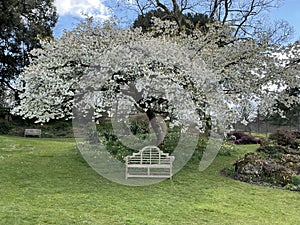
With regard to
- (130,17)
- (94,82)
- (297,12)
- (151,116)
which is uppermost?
(130,17)

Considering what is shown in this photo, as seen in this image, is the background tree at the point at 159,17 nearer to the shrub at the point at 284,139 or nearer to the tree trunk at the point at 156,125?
the shrub at the point at 284,139

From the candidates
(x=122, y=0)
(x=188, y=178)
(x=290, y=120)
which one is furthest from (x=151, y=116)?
(x=290, y=120)

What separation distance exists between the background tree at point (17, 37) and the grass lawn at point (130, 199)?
11055mm

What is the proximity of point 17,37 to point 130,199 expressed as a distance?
48.1 ft

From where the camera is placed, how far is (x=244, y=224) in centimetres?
373

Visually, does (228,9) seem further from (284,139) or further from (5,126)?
(5,126)

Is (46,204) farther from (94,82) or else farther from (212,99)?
(212,99)

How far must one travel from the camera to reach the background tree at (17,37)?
653 inches

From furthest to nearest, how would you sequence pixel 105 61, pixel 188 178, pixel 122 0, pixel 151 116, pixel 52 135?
pixel 52 135, pixel 122 0, pixel 151 116, pixel 188 178, pixel 105 61

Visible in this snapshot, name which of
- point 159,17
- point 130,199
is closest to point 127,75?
point 130,199

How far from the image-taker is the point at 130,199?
469 centimetres

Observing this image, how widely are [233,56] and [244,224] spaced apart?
443 centimetres

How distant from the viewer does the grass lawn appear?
149 inches

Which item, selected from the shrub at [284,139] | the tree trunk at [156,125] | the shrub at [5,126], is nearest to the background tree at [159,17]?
the shrub at [284,139]
